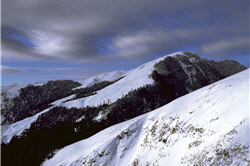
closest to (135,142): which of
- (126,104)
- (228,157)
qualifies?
(228,157)

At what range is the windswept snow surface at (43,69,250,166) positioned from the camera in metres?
13.1

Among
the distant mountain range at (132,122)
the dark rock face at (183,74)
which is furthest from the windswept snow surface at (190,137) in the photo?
the dark rock face at (183,74)

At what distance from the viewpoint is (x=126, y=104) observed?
101 m

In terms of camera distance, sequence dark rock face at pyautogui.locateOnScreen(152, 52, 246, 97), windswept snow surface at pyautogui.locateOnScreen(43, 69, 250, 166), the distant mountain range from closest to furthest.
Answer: windswept snow surface at pyautogui.locateOnScreen(43, 69, 250, 166) → the distant mountain range → dark rock face at pyautogui.locateOnScreen(152, 52, 246, 97)

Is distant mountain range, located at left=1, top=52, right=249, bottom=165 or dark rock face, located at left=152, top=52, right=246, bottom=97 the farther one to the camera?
dark rock face, located at left=152, top=52, right=246, bottom=97

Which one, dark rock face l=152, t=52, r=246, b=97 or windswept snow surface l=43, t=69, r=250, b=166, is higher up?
dark rock face l=152, t=52, r=246, b=97

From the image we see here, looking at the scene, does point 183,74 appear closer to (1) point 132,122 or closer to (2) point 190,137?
(1) point 132,122

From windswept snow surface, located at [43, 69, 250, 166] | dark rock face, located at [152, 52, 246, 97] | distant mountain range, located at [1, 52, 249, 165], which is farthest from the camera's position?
dark rock face, located at [152, 52, 246, 97]

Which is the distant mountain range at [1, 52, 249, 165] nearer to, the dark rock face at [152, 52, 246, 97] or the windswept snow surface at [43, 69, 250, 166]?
the dark rock face at [152, 52, 246, 97]

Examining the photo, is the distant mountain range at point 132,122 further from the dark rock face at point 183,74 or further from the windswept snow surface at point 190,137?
the windswept snow surface at point 190,137

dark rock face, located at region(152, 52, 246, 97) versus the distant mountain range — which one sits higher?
dark rock face, located at region(152, 52, 246, 97)

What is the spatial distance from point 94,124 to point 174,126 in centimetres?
7071

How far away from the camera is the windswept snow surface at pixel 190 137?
43.0 feet

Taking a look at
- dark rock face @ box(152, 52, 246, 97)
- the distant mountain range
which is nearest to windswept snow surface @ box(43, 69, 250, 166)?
the distant mountain range
